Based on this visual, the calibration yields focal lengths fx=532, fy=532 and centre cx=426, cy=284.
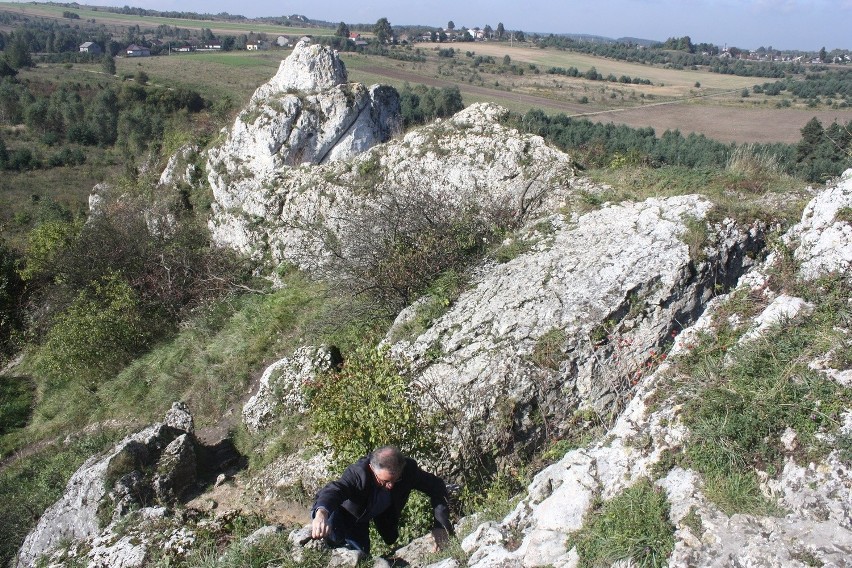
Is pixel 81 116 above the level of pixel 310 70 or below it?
below

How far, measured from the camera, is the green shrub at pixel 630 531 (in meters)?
3.72

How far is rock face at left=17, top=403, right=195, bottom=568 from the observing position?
25.2 ft

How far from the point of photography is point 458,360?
25.8ft

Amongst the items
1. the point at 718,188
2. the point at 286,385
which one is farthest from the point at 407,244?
the point at 718,188

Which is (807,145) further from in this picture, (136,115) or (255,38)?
(255,38)

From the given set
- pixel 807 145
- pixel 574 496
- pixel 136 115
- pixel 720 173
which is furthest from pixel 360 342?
pixel 136 115

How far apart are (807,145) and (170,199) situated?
3297 centimetres

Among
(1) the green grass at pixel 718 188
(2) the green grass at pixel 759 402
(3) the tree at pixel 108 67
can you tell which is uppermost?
(3) the tree at pixel 108 67

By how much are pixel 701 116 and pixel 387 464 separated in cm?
5376

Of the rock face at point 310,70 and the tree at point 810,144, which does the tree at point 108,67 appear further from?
the tree at point 810,144

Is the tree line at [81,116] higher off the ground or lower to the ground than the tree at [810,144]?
lower

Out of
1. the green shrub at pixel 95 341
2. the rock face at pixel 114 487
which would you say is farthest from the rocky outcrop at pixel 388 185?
the rock face at pixel 114 487

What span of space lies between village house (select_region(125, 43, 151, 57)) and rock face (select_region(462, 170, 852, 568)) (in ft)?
359

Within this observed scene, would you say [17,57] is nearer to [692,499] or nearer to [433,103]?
[433,103]
